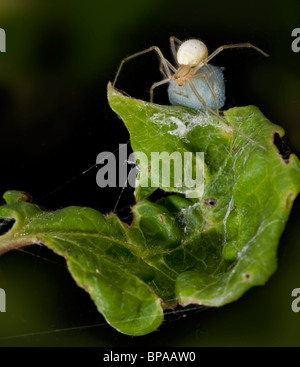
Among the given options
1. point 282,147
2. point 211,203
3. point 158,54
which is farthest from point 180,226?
point 158,54

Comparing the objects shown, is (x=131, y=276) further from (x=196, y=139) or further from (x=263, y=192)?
(x=196, y=139)

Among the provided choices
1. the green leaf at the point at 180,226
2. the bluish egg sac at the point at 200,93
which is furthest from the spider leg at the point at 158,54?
the green leaf at the point at 180,226

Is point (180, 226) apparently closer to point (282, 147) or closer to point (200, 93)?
point (282, 147)

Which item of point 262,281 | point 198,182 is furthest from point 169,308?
point 198,182

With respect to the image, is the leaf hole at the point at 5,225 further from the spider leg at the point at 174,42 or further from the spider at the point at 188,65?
the spider leg at the point at 174,42

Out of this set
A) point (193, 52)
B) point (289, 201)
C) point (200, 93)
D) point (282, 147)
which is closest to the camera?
point (289, 201)

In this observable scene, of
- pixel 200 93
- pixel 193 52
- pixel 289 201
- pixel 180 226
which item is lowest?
pixel 180 226
